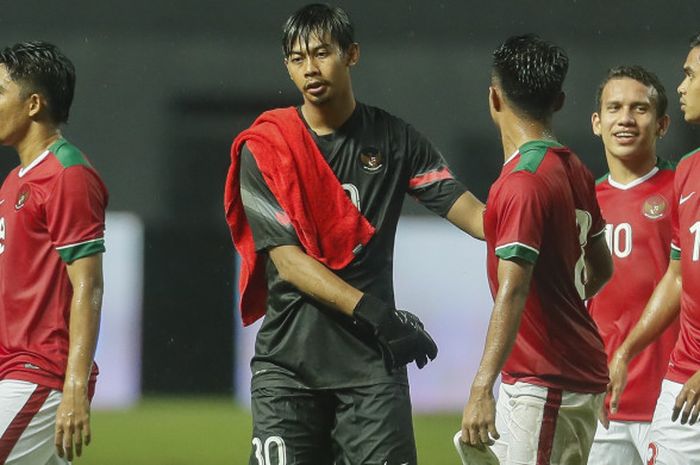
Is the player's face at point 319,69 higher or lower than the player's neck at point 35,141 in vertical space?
higher

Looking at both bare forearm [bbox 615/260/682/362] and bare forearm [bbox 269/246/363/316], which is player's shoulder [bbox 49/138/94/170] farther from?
bare forearm [bbox 615/260/682/362]

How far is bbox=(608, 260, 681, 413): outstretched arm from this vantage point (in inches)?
166

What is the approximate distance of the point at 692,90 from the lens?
4023 millimetres

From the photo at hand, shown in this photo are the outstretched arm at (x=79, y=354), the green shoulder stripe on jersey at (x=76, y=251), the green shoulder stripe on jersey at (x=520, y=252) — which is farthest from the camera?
the green shoulder stripe on jersey at (x=76, y=251)

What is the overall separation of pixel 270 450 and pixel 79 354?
0.52m

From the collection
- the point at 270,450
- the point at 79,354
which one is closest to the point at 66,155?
the point at 79,354

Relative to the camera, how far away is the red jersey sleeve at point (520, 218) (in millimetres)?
3369

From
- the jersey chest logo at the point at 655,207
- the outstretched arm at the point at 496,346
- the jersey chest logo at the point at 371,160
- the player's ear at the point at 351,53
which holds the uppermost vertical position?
the player's ear at the point at 351,53

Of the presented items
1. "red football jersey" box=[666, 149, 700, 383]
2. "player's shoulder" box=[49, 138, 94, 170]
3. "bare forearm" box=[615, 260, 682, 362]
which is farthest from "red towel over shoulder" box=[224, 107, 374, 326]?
"bare forearm" box=[615, 260, 682, 362]

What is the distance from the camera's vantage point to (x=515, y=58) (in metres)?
3.65

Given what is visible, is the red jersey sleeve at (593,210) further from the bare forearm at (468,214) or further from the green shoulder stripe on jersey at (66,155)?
the green shoulder stripe on jersey at (66,155)

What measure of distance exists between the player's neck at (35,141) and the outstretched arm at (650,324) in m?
1.74

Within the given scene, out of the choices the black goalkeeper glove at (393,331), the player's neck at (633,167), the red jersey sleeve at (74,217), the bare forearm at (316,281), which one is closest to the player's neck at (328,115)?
the bare forearm at (316,281)

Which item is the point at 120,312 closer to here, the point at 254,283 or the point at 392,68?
the point at 392,68
